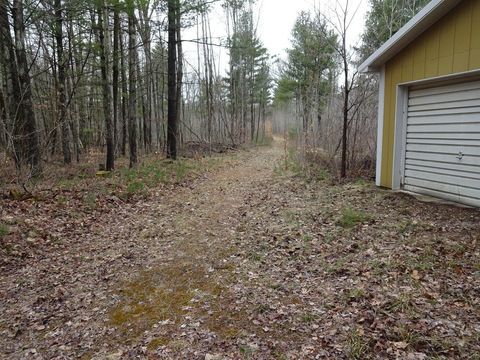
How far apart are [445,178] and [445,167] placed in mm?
215

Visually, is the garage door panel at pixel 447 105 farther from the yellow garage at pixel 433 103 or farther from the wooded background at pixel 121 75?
the wooded background at pixel 121 75

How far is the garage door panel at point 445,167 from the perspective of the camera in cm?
548

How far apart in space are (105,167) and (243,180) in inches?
193

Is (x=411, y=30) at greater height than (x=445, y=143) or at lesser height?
greater

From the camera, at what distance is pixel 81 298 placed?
3.72m

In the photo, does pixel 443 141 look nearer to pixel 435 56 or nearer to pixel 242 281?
pixel 435 56

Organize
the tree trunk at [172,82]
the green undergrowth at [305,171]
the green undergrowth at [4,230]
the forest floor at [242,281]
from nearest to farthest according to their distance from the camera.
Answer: the forest floor at [242,281] → the green undergrowth at [4,230] → the green undergrowth at [305,171] → the tree trunk at [172,82]

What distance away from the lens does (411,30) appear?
598cm

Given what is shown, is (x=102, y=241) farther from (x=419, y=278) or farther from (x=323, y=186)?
(x=323, y=186)

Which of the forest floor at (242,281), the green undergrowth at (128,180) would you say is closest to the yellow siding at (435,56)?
the forest floor at (242,281)

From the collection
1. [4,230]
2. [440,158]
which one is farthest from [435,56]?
[4,230]

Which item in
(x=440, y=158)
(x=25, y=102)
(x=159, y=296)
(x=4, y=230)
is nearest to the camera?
(x=159, y=296)

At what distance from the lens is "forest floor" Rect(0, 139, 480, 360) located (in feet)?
9.30

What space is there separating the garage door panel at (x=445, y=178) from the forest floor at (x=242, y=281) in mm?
511
